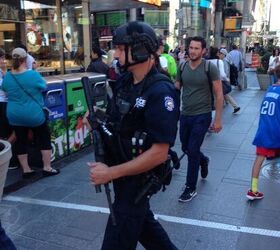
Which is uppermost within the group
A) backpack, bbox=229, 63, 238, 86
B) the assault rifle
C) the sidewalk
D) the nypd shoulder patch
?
the nypd shoulder patch

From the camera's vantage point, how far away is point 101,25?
21.8 metres

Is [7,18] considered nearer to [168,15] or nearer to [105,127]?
[105,127]

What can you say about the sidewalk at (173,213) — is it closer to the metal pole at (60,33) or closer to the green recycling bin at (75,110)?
the green recycling bin at (75,110)

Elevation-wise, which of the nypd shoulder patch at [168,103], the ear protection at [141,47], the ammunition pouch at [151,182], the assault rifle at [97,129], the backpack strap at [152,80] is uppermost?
the ear protection at [141,47]

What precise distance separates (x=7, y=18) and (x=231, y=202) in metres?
6.93

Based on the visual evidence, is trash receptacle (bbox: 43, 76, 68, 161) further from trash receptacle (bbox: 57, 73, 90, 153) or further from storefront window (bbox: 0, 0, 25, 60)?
storefront window (bbox: 0, 0, 25, 60)

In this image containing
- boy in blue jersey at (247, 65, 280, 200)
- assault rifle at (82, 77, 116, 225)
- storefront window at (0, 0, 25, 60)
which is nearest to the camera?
assault rifle at (82, 77, 116, 225)

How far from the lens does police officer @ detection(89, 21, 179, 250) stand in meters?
1.98

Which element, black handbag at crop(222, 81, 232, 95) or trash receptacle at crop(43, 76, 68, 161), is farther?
black handbag at crop(222, 81, 232, 95)

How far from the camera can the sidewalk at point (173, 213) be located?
338 cm

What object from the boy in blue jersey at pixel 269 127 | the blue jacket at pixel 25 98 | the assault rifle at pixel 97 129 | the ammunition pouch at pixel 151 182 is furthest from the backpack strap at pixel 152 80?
the blue jacket at pixel 25 98

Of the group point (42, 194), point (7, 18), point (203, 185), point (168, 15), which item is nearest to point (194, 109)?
point (203, 185)

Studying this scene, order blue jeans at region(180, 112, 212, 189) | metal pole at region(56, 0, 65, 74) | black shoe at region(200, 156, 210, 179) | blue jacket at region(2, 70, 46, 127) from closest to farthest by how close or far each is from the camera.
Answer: blue jeans at region(180, 112, 212, 189) < blue jacket at region(2, 70, 46, 127) < black shoe at region(200, 156, 210, 179) < metal pole at region(56, 0, 65, 74)

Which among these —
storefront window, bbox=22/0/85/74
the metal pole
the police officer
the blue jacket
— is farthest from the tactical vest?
the metal pole
